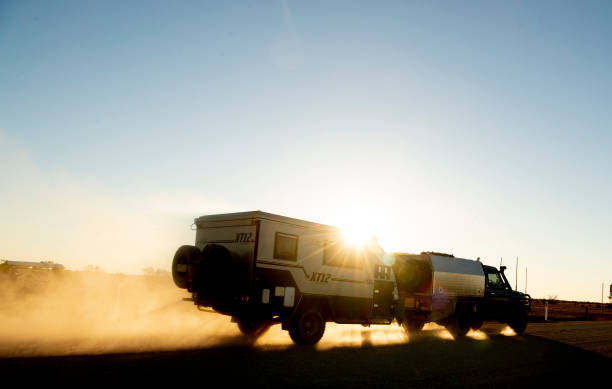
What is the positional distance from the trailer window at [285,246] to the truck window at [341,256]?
116 cm

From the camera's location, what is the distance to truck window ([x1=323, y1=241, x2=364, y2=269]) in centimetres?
1401

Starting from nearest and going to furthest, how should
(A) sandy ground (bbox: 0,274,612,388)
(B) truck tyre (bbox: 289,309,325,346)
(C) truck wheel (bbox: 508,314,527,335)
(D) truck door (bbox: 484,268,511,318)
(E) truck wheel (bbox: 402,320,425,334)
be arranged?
(A) sandy ground (bbox: 0,274,612,388), (B) truck tyre (bbox: 289,309,325,346), (E) truck wheel (bbox: 402,320,425,334), (D) truck door (bbox: 484,268,511,318), (C) truck wheel (bbox: 508,314,527,335)

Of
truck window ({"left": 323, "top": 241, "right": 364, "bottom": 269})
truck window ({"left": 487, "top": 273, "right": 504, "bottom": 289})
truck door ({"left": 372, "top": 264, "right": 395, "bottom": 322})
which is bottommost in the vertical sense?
truck door ({"left": 372, "top": 264, "right": 395, "bottom": 322})

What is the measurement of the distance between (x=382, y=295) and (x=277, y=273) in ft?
13.8

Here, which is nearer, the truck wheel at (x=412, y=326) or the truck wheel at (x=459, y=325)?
the truck wheel at (x=459, y=325)

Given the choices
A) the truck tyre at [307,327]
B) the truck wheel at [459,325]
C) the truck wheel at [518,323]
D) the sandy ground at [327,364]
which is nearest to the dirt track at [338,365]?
the sandy ground at [327,364]

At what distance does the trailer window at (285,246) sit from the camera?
12.7 meters

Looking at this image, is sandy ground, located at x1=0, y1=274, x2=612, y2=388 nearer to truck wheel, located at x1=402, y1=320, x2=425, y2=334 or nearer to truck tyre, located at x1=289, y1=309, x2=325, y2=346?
truck tyre, located at x1=289, y1=309, x2=325, y2=346

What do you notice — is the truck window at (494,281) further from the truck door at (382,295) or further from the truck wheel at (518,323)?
the truck door at (382,295)

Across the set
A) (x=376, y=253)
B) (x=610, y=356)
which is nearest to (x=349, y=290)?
(x=376, y=253)

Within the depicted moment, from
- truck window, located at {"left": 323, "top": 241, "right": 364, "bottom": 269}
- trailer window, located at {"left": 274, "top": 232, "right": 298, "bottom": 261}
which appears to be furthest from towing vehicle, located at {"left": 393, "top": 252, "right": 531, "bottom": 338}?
trailer window, located at {"left": 274, "top": 232, "right": 298, "bottom": 261}

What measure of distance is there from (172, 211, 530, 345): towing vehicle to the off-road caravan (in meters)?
0.02

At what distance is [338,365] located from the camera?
9977 millimetres

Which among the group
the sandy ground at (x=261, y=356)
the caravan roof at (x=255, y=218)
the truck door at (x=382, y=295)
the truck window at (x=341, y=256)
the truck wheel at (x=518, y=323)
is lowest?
the sandy ground at (x=261, y=356)
